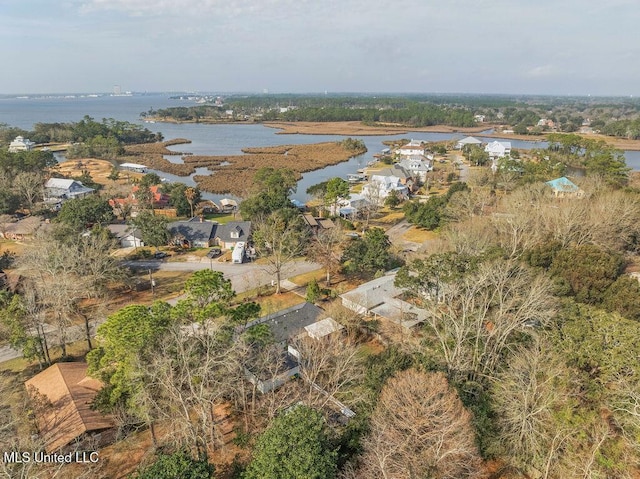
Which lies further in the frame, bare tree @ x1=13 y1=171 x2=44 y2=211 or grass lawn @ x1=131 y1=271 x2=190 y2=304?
bare tree @ x1=13 y1=171 x2=44 y2=211

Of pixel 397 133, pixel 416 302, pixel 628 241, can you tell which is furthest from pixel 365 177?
pixel 397 133

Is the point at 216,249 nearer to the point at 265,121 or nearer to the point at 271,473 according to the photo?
the point at 271,473

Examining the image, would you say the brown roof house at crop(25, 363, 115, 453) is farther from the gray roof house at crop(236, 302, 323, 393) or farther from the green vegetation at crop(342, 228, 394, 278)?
the green vegetation at crop(342, 228, 394, 278)

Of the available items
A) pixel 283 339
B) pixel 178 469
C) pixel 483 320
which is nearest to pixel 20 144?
pixel 283 339

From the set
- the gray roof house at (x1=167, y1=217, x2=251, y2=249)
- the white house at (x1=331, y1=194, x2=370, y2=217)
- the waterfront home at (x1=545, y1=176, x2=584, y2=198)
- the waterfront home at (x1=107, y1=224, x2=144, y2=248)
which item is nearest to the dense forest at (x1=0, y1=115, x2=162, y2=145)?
the waterfront home at (x1=107, y1=224, x2=144, y2=248)

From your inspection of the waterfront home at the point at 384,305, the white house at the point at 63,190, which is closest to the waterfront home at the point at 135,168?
the white house at the point at 63,190

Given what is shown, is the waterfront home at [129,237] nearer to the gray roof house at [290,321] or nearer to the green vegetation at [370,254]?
the gray roof house at [290,321]

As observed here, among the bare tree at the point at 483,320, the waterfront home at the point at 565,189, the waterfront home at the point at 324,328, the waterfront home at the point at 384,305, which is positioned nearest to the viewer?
the bare tree at the point at 483,320
